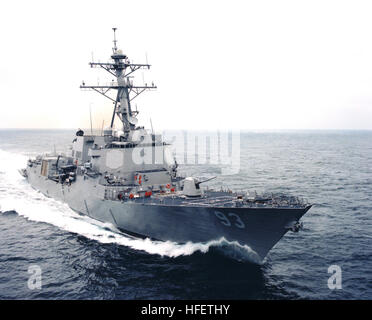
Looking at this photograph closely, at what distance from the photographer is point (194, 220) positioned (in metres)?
14.9

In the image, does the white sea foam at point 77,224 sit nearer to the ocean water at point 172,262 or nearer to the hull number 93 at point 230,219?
the ocean water at point 172,262

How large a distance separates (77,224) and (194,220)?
9596 mm

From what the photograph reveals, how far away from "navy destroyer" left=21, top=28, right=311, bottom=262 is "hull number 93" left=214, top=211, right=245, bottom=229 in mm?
44

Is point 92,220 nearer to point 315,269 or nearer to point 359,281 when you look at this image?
point 315,269

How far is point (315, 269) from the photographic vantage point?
1434 cm

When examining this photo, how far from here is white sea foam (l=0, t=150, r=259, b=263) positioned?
48.3 ft

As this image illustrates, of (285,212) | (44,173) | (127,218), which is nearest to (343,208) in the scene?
(285,212)

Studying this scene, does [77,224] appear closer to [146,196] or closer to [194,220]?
[146,196]

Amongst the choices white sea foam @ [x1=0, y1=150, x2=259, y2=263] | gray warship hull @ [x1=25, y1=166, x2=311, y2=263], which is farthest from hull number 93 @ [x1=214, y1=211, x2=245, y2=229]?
white sea foam @ [x1=0, y1=150, x2=259, y2=263]

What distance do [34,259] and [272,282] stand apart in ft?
38.4

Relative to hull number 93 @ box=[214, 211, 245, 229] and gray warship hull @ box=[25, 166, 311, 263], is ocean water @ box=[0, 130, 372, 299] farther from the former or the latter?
hull number 93 @ box=[214, 211, 245, 229]

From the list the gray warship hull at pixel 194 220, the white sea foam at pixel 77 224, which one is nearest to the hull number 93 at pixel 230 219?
the gray warship hull at pixel 194 220

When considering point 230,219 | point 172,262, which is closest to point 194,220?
point 230,219
